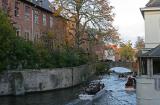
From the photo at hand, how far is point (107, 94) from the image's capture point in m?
43.9

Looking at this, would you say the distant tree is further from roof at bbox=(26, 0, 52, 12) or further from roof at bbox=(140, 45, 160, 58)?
roof at bbox=(140, 45, 160, 58)

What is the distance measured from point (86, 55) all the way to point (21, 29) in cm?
1507

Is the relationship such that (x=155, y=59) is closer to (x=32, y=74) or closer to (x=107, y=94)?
(x=107, y=94)

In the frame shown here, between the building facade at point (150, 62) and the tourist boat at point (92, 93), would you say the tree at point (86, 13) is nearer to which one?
the tourist boat at point (92, 93)

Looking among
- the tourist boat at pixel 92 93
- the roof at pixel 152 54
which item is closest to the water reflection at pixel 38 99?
the tourist boat at pixel 92 93

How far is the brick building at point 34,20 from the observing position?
53.2 metres

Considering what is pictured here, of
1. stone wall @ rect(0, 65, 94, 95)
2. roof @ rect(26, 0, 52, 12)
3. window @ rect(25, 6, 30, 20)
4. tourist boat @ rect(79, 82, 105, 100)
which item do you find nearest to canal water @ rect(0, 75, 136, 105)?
tourist boat @ rect(79, 82, 105, 100)

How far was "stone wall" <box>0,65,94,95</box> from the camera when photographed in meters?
42.2

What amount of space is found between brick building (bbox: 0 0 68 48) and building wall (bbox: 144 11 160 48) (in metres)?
24.0

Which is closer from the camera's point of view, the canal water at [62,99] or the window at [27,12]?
the canal water at [62,99]

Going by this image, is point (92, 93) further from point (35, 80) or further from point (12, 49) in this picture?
point (12, 49)

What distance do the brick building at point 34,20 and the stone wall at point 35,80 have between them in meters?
6.65

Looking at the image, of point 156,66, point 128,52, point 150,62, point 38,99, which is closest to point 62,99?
point 38,99

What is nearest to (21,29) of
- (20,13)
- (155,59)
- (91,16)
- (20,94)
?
(20,13)
